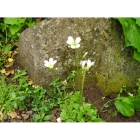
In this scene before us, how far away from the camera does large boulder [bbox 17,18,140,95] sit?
8.05ft

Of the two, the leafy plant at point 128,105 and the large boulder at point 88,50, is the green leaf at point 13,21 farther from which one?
the leafy plant at point 128,105

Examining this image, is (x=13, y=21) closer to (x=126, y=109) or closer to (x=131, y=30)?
(x=131, y=30)

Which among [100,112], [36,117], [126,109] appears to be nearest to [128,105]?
[126,109]

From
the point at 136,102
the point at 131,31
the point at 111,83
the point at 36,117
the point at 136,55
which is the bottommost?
the point at 36,117

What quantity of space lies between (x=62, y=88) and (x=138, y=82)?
68 cm

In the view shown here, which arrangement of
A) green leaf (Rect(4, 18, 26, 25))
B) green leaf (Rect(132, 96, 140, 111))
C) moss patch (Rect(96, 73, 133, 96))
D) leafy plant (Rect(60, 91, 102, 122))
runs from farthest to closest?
green leaf (Rect(4, 18, 26, 25)) < moss patch (Rect(96, 73, 133, 96)) < green leaf (Rect(132, 96, 140, 111)) < leafy plant (Rect(60, 91, 102, 122))

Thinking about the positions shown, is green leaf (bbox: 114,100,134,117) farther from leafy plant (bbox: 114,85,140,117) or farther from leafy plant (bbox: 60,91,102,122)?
leafy plant (bbox: 60,91,102,122)

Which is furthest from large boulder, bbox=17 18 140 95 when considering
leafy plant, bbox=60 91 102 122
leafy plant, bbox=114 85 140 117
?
leafy plant, bbox=60 91 102 122

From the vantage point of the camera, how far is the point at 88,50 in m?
2.51

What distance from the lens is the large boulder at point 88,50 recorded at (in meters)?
2.46

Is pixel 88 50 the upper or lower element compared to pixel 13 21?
lower

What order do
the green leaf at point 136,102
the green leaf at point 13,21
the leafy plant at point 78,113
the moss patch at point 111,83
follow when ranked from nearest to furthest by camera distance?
the leafy plant at point 78,113
the green leaf at point 136,102
the moss patch at point 111,83
the green leaf at point 13,21

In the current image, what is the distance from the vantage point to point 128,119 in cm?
246

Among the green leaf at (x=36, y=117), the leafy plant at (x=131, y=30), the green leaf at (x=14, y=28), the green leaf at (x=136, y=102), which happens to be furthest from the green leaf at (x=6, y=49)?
the green leaf at (x=136, y=102)
